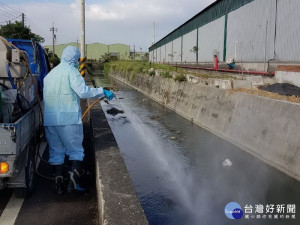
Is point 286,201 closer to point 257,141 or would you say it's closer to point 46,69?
point 257,141

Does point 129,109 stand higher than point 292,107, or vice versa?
point 292,107

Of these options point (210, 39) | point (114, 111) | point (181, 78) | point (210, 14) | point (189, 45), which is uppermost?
point (210, 14)

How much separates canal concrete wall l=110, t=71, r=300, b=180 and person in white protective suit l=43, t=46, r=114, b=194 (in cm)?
450

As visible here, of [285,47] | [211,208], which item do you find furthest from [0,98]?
[285,47]

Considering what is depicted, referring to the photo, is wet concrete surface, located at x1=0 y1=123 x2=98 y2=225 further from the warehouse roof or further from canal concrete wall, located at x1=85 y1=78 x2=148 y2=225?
the warehouse roof

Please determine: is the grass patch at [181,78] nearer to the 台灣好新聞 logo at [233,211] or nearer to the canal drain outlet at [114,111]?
the canal drain outlet at [114,111]

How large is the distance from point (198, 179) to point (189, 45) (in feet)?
94.2

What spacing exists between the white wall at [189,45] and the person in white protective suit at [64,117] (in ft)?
92.4

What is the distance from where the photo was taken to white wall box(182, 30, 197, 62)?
31.9m

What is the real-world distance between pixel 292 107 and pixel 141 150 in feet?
14.1

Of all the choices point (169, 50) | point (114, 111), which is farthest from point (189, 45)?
point (114, 111)

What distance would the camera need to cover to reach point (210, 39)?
26.5 metres

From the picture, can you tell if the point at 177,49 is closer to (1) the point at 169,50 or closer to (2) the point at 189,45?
(1) the point at 169,50

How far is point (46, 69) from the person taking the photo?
7828 mm
